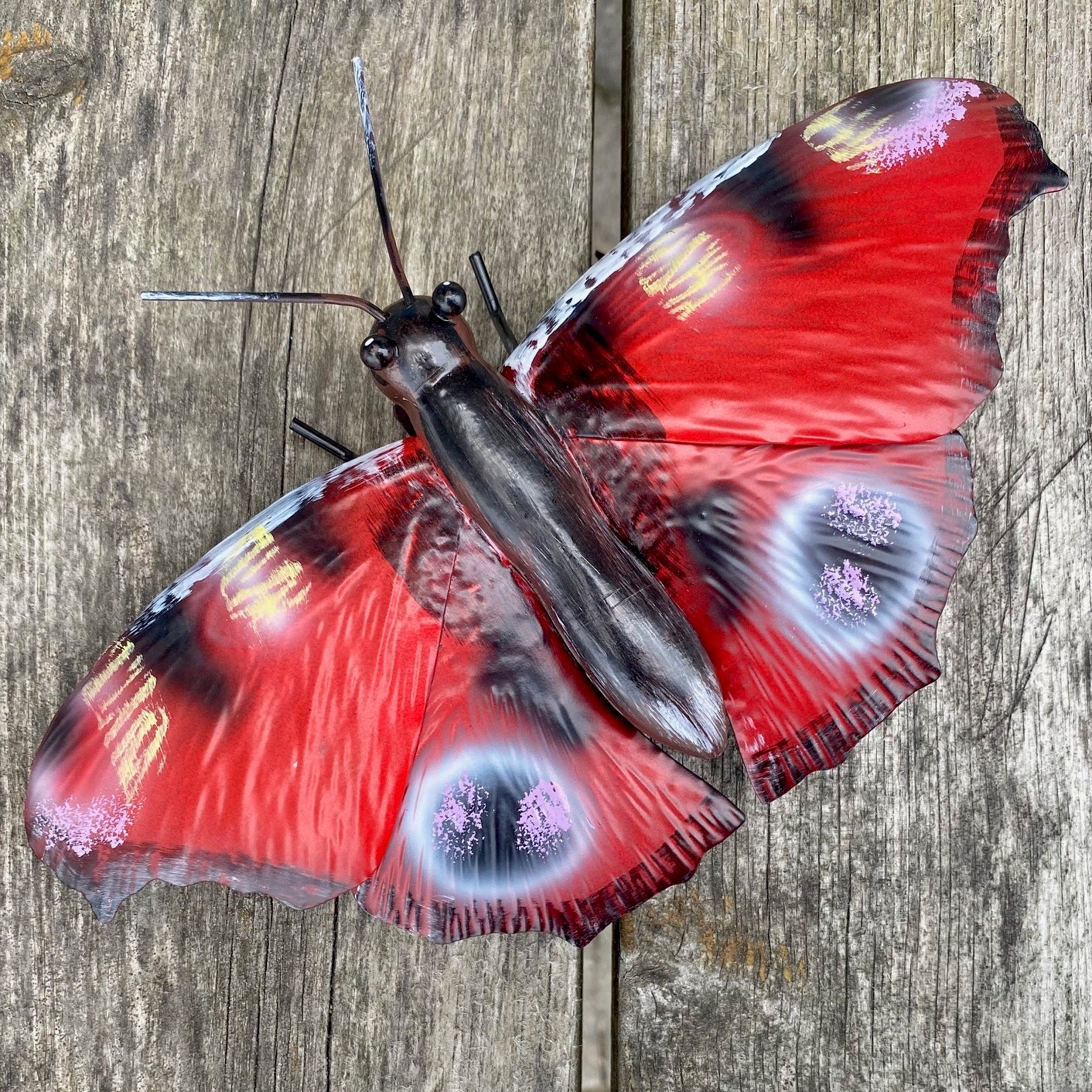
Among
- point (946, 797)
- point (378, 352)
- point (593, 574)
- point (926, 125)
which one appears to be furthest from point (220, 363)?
point (946, 797)

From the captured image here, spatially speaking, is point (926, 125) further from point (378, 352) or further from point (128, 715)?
point (128, 715)

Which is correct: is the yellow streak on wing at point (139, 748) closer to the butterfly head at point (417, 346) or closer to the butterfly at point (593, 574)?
the butterfly at point (593, 574)

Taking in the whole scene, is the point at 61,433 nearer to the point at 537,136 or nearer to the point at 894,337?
the point at 537,136

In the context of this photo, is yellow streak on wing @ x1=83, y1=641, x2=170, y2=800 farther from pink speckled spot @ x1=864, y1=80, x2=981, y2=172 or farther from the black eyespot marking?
pink speckled spot @ x1=864, y1=80, x2=981, y2=172

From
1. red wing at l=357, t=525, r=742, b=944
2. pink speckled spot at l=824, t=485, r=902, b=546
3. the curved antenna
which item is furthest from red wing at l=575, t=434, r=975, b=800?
the curved antenna

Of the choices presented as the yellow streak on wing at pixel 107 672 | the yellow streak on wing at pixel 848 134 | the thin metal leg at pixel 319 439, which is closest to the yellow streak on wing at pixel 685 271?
the yellow streak on wing at pixel 848 134

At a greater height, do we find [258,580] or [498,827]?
[258,580]

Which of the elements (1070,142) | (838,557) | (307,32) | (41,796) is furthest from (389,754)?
(1070,142)

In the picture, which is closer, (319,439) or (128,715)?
(128,715)
